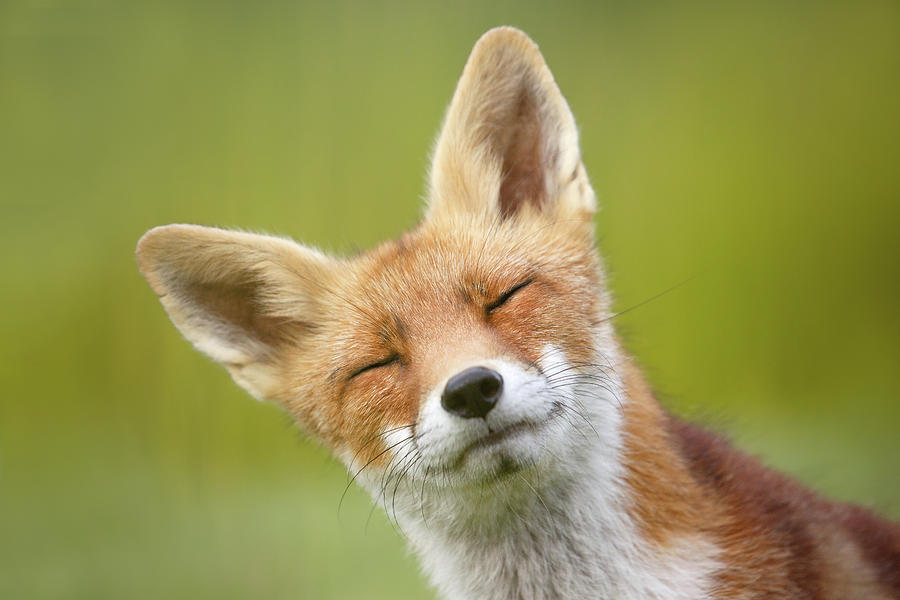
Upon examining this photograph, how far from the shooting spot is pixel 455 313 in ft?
6.31

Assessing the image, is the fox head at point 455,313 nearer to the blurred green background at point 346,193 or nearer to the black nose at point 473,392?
the black nose at point 473,392

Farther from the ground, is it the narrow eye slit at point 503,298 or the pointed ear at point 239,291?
the pointed ear at point 239,291

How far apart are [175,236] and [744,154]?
3328mm

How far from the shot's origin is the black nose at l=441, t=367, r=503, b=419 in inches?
64.7

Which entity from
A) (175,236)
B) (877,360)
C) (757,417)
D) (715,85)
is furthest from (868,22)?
(175,236)

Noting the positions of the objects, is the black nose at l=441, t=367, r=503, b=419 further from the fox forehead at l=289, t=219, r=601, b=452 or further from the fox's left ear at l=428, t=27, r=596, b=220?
the fox's left ear at l=428, t=27, r=596, b=220

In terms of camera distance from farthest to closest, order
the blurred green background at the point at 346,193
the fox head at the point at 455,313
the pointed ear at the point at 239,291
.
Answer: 1. the blurred green background at the point at 346,193
2. the pointed ear at the point at 239,291
3. the fox head at the point at 455,313

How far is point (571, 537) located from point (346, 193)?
2.69 metres

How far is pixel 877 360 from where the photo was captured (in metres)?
4.27

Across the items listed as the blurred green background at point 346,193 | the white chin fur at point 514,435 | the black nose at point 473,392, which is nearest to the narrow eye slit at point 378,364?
the white chin fur at point 514,435

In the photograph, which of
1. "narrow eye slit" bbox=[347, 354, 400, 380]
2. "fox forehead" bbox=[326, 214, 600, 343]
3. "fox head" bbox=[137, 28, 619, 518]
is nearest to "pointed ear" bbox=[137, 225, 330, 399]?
"fox head" bbox=[137, 28, 619, 518]

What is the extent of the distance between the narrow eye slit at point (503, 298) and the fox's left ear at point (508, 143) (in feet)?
1.08

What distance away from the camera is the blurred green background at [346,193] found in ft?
13.3

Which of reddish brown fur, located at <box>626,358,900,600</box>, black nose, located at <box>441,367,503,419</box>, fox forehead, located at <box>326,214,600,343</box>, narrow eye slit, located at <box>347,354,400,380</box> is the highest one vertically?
fox forehead, located at <box>326,214,600,343</box>
